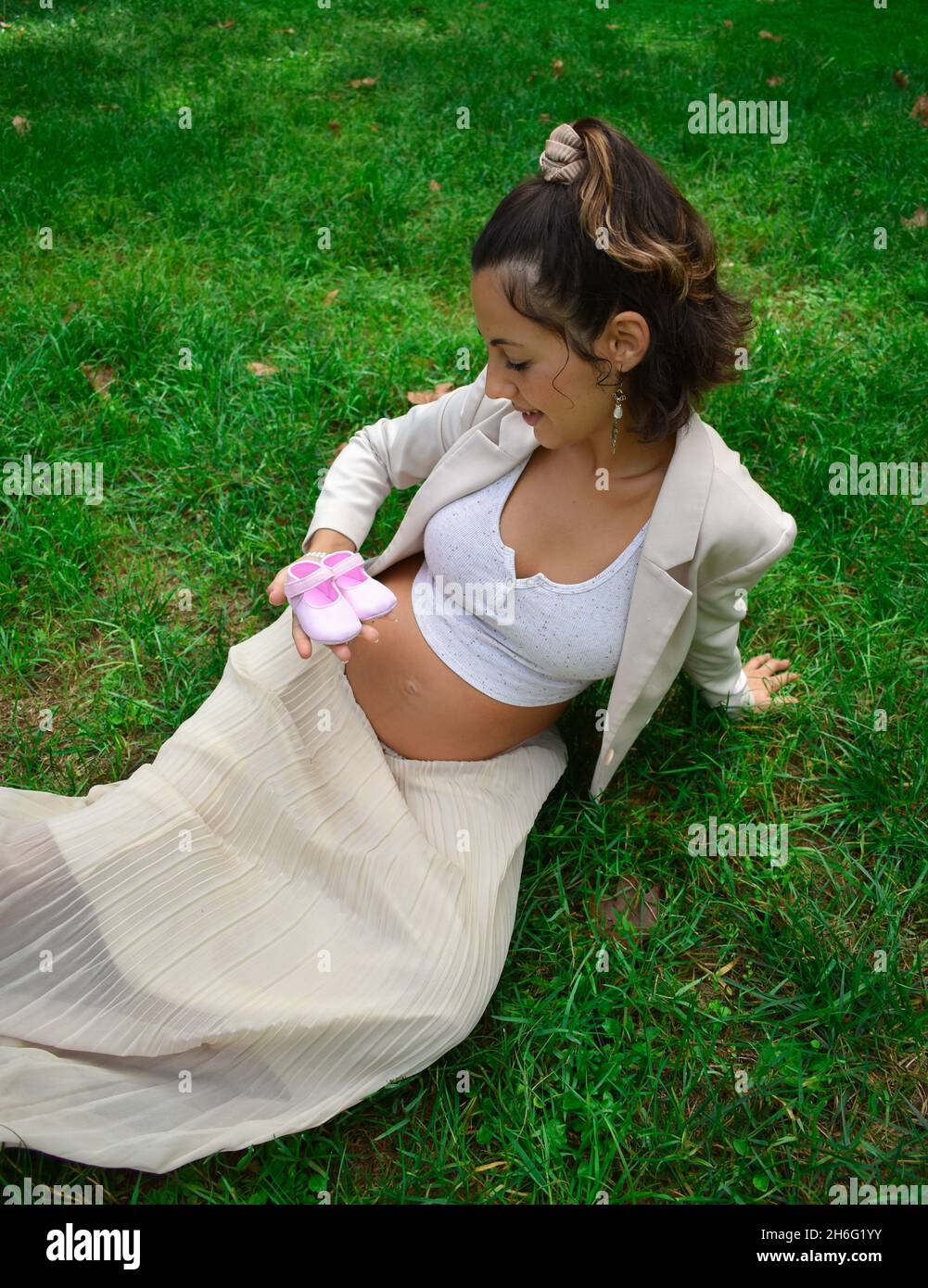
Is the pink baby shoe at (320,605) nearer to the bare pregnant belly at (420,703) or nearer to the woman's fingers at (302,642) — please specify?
the woman's fingers at (302,642)

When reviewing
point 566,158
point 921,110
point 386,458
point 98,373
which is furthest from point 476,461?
point 921,110

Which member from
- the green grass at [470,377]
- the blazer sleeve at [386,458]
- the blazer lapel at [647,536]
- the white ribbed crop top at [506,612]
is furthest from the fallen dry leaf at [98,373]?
the white ribbed crop top at [506,612]

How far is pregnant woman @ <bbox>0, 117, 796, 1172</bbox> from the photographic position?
1.92 meters

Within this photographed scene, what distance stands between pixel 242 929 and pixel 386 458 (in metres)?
1.15

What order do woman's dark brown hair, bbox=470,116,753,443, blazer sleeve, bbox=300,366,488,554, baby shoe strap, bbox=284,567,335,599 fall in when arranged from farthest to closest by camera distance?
1. blazer sleeve, bbox=300,366,488,554
2. baby shoe strap, bbox=284,567,335,599
3. woman's dark brown hair, bbox=470,116,753,443

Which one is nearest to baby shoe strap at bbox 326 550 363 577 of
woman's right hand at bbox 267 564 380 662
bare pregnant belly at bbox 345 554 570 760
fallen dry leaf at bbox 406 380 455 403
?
woman's right hand at bbox 267 564 380 662

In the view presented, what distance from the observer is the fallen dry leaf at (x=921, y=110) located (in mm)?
5504

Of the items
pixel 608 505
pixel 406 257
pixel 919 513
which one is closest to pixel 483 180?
pixel 406 257

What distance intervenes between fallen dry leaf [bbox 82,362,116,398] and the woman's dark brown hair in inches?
92.2

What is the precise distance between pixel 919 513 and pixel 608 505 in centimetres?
Answer: 171

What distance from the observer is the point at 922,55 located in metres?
6.08

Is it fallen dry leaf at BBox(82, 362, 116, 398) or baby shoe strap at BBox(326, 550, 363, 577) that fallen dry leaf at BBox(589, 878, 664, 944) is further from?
fallen dry leaf at BBox(82, 362, 116, 398)
